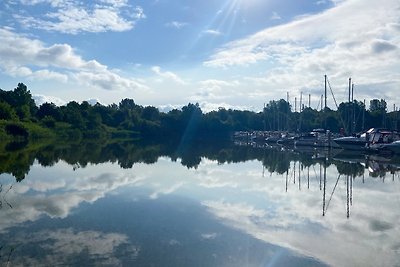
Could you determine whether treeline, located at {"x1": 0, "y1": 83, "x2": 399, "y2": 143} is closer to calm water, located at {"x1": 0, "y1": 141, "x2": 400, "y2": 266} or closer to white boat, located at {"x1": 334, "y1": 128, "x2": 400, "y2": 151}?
white boat, located at {"x1": 334, "y1": 128, "x2": 400, "y2": 151}

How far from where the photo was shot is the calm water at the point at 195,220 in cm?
1248

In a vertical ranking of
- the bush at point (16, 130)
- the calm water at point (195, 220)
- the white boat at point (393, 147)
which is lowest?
the calm water at point (195, 220)

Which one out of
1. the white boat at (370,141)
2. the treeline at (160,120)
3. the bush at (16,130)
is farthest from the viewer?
the treeline at (160,120)

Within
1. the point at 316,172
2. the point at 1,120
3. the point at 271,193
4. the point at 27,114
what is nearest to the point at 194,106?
the point at 27,114

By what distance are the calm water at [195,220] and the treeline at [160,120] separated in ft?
183

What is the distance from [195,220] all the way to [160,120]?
133363 mm

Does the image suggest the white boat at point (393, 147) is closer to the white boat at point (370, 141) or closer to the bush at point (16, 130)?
the white boat at point (370, 141)

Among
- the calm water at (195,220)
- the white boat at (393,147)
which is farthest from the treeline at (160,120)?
the calm water at (195,220)

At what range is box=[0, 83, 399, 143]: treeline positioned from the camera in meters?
93.9

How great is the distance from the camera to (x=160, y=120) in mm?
149625

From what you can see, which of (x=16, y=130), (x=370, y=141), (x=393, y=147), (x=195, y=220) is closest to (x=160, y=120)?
(x=16, y=130)

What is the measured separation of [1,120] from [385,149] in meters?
69.7

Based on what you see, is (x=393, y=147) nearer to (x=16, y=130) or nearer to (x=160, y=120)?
(x=16, y=130)

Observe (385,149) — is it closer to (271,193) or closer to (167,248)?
(271,193)
